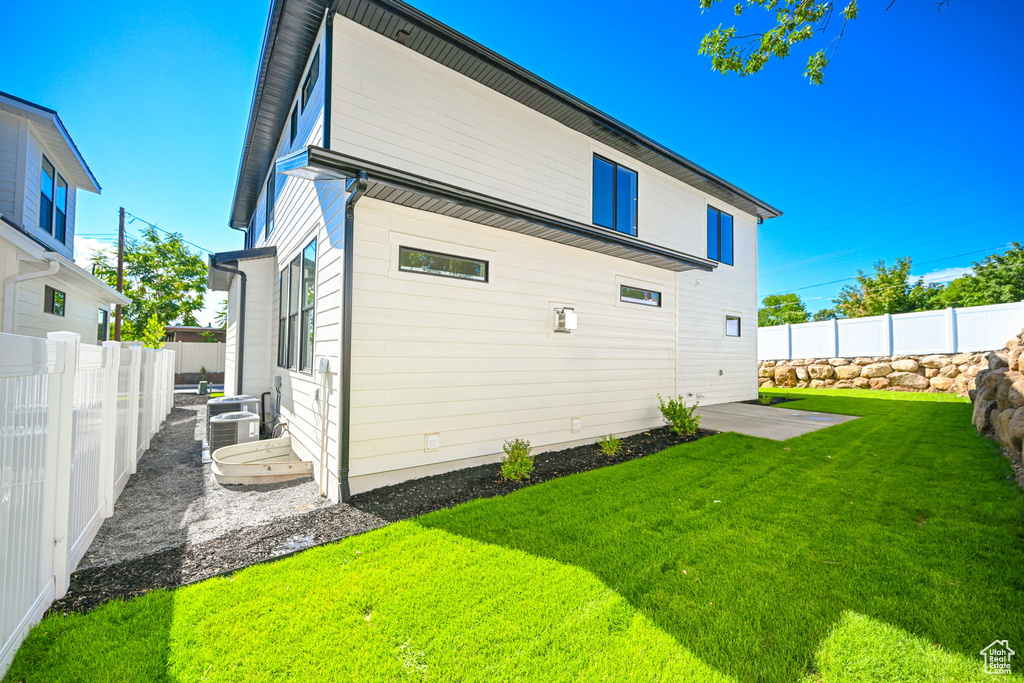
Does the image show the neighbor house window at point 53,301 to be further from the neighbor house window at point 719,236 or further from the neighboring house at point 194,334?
the neighboring house at point 194,334

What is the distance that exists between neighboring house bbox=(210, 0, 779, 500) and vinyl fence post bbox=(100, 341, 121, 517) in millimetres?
1737

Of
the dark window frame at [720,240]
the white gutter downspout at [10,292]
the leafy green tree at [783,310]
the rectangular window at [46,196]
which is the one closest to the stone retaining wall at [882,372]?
the dark window frame at [720,240]

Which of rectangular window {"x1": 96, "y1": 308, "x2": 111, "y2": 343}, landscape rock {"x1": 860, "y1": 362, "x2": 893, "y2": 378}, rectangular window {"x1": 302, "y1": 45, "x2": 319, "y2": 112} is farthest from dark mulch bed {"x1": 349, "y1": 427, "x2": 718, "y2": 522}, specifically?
rectangular window {"x1": 96, "y1": 308, "x2": 111, "y2": 343}

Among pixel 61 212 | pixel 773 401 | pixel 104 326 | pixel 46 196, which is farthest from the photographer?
pixel 104 326

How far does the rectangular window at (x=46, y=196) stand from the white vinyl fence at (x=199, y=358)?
891 cm

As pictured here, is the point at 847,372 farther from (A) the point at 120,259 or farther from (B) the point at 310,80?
(A) the point at 120,259

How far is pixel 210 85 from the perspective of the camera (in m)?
10.6

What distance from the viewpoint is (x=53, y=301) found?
30.8 feet

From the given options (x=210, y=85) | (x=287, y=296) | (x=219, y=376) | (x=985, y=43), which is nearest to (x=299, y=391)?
(x=287, y=296)

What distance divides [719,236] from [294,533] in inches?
447

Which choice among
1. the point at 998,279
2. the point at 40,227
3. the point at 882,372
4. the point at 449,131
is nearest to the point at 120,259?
the point at 40,227

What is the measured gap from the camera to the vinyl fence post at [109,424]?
139 inches

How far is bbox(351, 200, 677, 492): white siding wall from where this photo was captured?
4496 mm

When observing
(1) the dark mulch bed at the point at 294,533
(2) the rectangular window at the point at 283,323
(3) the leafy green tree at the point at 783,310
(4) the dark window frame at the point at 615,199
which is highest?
(3) the leafy green tree at the point at 783,310
